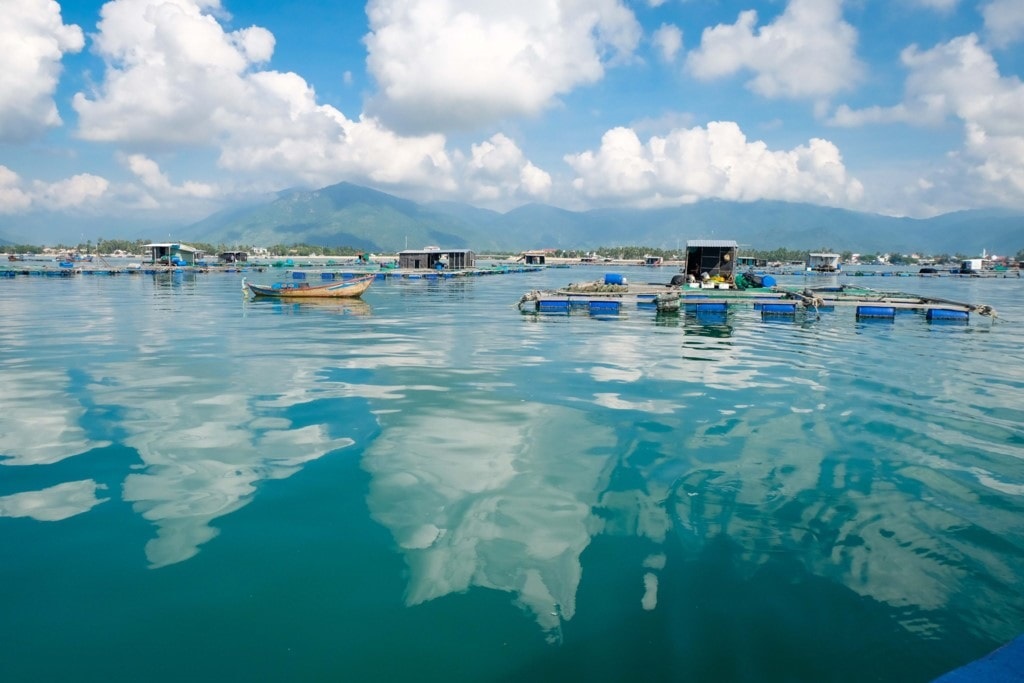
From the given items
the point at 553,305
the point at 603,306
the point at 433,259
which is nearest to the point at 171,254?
the point at 433,259

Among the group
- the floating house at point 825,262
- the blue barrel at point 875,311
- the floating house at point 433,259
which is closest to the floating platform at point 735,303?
the blue barrel at point 875,311

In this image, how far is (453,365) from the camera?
1888 cm

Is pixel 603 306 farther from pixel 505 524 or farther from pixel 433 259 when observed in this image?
pixel 433 259

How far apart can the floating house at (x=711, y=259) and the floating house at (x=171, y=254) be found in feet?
242

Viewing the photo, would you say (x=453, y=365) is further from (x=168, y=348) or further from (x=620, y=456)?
(x=168, y=348)

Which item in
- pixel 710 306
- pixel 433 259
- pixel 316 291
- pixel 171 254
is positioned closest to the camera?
pixel 710 306

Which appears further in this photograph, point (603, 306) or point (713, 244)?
point (713, 244)

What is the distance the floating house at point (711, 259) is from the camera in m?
45.0

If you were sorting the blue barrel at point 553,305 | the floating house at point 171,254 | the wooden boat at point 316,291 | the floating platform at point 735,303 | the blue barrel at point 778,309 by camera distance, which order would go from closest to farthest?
the floating platform at point 735,303
the blue barrel at point 778,309
the blue barrel at point 553,305
the wooden boat at point 316,291
the floating house at point 171,254

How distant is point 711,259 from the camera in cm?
4694

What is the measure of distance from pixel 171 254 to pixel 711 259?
258 feet

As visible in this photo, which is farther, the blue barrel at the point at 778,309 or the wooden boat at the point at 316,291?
the wooden boat at the point at 316,291

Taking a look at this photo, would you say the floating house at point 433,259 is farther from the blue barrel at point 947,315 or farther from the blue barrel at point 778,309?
the blue barrel at point 947,315

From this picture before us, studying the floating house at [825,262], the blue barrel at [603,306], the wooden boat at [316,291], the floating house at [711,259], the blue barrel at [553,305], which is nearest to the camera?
the blue barrel at [603,306]
